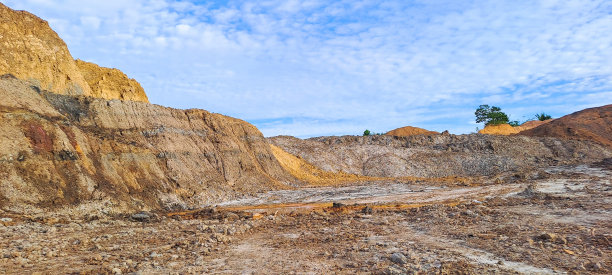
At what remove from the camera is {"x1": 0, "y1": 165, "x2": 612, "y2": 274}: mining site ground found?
7.09 metres

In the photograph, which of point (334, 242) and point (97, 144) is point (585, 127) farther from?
point (97, 144)

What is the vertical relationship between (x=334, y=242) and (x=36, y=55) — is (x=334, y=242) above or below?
below

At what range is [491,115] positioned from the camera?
228 ft

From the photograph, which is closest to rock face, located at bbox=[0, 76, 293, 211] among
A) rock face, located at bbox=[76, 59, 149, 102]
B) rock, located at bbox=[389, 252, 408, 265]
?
rock face, located at bbox=[76, 59, 149, 102]

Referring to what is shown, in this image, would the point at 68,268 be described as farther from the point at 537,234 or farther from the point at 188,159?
the point at 188,159

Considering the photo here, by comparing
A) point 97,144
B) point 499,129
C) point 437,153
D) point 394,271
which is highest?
point 499,129

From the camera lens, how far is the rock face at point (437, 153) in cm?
3934

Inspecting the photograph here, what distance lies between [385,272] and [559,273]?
3.06 meters

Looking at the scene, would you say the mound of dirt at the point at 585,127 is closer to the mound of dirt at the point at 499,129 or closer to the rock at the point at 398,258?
the mound of dirt at the point at 499,129

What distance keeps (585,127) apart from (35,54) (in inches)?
2474

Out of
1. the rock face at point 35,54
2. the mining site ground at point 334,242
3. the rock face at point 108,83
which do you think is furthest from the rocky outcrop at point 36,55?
the mining site ground at point 334,242

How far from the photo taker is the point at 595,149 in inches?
1698

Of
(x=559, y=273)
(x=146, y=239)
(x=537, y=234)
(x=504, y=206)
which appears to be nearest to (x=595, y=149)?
(x=504, y=206)

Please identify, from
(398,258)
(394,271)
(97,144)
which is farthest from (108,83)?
(394,271)
